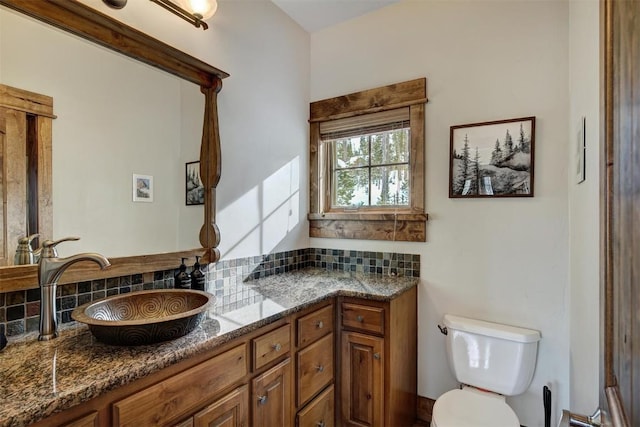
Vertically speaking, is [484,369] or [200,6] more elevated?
[200,6]

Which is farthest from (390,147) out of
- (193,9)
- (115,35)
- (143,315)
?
(143,315)

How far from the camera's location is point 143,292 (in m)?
1.38

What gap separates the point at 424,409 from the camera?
2.12 metres

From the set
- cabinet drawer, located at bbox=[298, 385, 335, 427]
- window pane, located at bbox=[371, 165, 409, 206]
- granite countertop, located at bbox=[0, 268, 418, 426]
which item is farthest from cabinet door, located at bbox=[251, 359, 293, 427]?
window pane, located at bbox=[371, 165, 409, 206]

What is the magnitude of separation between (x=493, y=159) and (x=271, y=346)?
1.63 metres

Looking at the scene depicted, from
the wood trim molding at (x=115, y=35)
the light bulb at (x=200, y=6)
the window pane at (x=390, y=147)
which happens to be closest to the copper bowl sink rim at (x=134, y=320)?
the wood trim molding at (x=115, y=35)

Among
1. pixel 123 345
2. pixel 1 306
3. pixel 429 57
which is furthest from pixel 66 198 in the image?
pixel 429 57

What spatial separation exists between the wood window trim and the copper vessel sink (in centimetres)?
130

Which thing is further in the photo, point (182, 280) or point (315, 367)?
point (315, 367)

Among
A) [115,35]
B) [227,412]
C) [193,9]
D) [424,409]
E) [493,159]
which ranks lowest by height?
[424,409]

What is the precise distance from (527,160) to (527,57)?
0.60 metres

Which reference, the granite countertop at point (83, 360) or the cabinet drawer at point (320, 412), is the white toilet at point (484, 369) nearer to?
the cabinet drawer at point (320, 412)

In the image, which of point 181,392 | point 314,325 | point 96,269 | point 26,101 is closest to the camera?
point 181,392

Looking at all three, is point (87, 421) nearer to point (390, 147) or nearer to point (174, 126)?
point (174, 126)
